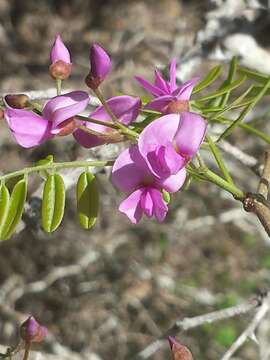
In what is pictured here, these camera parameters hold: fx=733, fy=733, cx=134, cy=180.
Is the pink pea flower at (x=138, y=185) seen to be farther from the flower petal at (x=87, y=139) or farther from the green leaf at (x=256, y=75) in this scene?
the green leaf at (x=256, y=75)

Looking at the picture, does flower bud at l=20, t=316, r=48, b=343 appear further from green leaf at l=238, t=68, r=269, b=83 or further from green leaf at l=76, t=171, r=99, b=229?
green leaf at l=238, t=68, r=269, b=83

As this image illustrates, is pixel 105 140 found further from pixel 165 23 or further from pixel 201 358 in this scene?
pixel 165 23

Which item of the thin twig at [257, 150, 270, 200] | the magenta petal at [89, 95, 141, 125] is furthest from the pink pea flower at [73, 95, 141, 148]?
the thin twig at [257, 150, 270, 200]

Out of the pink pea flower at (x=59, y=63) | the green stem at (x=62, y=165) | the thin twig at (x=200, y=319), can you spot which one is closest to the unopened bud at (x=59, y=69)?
the pink pea flower at (x=59, y=63)

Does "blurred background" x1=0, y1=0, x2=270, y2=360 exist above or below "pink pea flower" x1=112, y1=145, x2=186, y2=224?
below

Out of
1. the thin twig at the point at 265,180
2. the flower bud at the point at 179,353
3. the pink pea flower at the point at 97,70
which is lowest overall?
the flower bud at the point at 179,353

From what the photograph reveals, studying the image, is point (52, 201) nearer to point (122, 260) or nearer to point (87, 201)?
point (87, 201)

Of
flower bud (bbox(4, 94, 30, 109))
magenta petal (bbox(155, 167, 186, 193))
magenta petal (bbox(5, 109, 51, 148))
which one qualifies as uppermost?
flower bud (bbox(4, 94, 30, 109))
